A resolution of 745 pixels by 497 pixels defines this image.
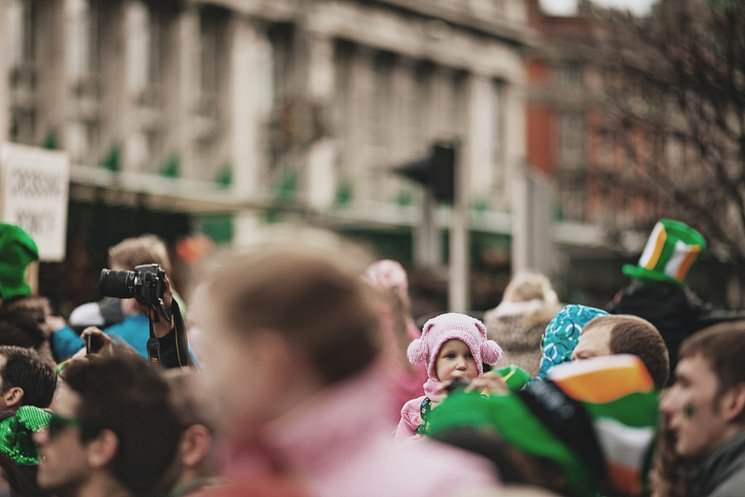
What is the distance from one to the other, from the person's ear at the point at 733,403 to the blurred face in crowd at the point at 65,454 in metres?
1.36

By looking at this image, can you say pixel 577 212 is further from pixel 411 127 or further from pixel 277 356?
pixel 277 356

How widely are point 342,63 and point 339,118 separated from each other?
5.11 ft

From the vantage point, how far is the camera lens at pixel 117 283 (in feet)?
20.6

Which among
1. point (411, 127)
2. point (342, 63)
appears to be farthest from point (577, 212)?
point (342, 63)

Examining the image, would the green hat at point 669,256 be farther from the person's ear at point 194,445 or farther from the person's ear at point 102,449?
the person's ear at point 102,449

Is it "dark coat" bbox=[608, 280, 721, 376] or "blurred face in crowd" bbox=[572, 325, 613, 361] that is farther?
"dark coat" bbox=[608, 280, 721, 376]

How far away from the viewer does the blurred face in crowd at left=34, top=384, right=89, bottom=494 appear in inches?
149

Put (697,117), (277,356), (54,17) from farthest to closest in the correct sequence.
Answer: (54,17), (697,117), (277,356)

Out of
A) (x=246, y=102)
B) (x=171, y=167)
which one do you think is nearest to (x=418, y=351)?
(x=171, y=167)

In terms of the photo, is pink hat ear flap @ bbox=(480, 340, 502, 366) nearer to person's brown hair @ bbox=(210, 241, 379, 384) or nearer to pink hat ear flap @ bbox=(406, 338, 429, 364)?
pink hat ear flap @ bbox=(406, 338, 429, 364)

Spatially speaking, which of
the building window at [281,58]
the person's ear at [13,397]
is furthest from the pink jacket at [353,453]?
the building window at [281,58]

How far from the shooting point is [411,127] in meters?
51.4

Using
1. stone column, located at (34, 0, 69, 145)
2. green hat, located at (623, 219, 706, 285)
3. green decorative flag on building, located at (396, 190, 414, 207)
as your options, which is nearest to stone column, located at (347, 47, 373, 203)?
green decorative flag on building, located at (396, 190, 414, 207)

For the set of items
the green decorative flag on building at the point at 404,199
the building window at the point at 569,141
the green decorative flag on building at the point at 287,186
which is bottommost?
the green decorative flag on building at the point at 404,199
